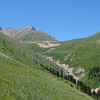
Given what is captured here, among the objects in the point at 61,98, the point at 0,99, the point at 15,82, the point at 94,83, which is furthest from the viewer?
the point at 94,83

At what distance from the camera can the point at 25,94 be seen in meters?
50.7

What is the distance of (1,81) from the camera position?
5194cm

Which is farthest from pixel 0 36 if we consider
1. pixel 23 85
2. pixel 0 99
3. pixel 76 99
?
pixel 0 99

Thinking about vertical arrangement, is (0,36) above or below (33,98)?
above

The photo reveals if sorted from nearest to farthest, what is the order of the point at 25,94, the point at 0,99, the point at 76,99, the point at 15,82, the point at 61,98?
the point at 0,99, the point at 25,94, the point at 15,82, the point at 61,98, the point at 76,99

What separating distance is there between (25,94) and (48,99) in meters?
7.13

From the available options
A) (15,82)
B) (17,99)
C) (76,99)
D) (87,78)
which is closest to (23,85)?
(15,82)

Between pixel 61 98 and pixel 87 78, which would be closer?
pixel 61 98

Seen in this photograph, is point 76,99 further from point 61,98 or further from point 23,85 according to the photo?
point 23,85

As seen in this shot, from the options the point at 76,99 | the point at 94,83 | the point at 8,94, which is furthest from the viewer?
the point at 94,83

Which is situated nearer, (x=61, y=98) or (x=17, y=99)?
(x=17, y=99)

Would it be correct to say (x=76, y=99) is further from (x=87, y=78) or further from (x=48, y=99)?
(x=87, y=78)

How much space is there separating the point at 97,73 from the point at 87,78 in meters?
9.46

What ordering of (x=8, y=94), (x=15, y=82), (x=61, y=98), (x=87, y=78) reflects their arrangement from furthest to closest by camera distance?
1. (x=87, y=78)
2. (x=61, y=98)
3. (x=15, y=82)
4. (x=8, y=94)
